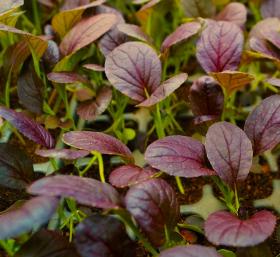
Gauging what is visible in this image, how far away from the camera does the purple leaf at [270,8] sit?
97cm

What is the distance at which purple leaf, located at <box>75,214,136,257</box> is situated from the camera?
0.54 m

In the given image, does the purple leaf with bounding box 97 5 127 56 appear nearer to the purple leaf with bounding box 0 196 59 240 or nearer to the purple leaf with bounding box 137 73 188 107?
the purple leaf with bounding box 137 73 188 107

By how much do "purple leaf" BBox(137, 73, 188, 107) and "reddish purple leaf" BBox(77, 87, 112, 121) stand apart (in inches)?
3.6

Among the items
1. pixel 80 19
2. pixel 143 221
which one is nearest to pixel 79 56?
pixel 80 19

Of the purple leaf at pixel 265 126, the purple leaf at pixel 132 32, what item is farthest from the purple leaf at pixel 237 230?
the purple leaf at pixel 132 32

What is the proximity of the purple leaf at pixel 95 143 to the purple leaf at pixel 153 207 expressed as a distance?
0.09 metres

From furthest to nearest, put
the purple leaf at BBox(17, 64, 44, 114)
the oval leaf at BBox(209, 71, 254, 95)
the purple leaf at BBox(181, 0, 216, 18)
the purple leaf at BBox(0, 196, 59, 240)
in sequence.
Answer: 1. the purple leaf at BBox(181, 0, 216, 18)
2. the purple leaf at BBox(17, 64, 44, 114)
3. the oval leaf at BBox(209, 71, 254, 95)
4. the purple leaf at BBox(0, 196, 59, 240)

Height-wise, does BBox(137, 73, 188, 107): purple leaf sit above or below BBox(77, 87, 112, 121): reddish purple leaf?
above

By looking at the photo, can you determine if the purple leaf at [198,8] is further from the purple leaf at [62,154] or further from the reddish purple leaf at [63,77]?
the purple leaf at [62,154]

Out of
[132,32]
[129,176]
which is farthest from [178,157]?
[132,32]

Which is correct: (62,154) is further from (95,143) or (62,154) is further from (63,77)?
(63,77)

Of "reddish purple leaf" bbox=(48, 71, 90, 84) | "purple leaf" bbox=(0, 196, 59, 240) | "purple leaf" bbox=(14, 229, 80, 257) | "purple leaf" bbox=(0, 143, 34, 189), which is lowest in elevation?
"purple leaf" bbox=(14, 229, 80, 257)

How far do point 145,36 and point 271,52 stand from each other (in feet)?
0.67

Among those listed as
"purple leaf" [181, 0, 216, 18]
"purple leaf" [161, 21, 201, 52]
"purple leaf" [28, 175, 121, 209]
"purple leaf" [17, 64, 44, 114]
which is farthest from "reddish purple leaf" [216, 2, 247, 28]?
"purple leaf" [28, 175, 121, 209]
